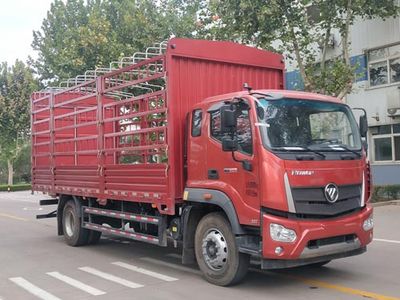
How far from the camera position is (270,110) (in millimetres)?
6785

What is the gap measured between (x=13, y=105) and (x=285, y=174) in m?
39.8

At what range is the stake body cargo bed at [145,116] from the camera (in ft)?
25.5

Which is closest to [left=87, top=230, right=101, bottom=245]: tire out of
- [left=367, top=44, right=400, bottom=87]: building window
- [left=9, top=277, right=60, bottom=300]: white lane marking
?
[left=9, top=277, right=60, bottom=300]: white lane marking

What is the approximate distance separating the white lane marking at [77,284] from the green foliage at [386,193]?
1340cm

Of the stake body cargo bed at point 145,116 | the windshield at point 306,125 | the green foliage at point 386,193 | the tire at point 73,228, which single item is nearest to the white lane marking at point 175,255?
the stake body cargo bed at point 145,116

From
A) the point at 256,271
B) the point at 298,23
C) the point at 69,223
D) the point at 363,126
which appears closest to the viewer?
the point at 363,126

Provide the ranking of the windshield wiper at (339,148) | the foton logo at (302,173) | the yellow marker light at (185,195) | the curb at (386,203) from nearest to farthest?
the foton logo at (302,173) < the windshield wiper at (339,148) < the yellow marker light at (185,195) < the curb at (386,203)

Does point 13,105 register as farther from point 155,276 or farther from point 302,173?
point 302,173

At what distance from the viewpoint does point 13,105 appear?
42.6 m

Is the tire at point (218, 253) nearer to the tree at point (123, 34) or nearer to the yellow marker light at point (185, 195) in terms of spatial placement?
the yellow marker light at point (185, 195)

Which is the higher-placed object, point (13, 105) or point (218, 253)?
point (13, 105)

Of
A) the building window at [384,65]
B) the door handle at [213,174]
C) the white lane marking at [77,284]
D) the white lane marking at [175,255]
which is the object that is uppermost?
the building window at [384,65]

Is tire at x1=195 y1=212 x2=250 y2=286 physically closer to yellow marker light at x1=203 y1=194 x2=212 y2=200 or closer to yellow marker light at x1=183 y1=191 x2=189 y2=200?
yellow marker light at x1=203 y1=194 x2=212 y2=200

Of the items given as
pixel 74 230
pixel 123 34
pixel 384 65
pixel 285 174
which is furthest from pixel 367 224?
pixel 123 34
